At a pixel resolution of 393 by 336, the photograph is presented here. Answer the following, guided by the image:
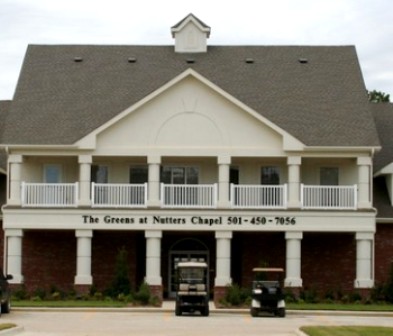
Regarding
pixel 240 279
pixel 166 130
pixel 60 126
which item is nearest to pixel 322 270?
pixel 240 279

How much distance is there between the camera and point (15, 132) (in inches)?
2050

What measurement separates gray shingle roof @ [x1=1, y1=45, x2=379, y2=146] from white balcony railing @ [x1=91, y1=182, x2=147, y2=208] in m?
2.52

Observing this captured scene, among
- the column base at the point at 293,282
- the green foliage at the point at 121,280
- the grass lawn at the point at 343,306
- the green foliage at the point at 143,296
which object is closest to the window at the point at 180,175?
the green foliage at the point at 121,280

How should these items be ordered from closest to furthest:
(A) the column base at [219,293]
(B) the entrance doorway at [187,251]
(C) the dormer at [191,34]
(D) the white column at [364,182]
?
1. (A) the column base at [219,293]
2. (D) the white column at [364,182]
3. (B) the entrance doorway at [187,251]
4. (C) the dormer at [191,34]

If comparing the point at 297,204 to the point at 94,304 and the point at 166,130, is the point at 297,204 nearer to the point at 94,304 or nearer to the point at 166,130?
the point at 166,130

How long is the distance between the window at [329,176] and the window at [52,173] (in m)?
12.0

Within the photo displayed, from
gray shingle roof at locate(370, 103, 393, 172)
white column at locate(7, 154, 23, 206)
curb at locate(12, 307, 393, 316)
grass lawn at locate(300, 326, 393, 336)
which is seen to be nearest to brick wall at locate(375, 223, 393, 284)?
gray shingle roof at locate(370, 103, 393, 172)

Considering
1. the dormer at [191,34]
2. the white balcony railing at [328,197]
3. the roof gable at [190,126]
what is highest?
the dormer at [191,34]

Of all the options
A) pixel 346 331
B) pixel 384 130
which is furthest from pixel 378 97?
pixel 346 331

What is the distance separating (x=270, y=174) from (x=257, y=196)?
2742 millimetres

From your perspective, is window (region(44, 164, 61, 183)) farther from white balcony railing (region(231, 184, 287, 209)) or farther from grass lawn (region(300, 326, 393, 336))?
grass lawn (region(300, 326, 393, 336))

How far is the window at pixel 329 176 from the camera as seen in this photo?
54.0m

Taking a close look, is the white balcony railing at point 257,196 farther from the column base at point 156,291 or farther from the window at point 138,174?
the column base at point 156,291

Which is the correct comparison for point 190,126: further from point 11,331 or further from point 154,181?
point 11,331
